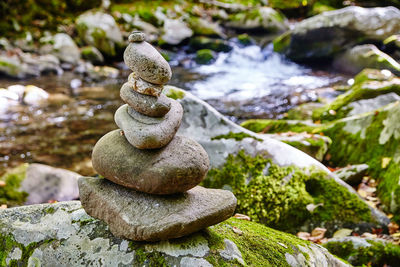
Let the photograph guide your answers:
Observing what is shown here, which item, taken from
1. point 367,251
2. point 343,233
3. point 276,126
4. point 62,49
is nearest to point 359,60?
point 276,126

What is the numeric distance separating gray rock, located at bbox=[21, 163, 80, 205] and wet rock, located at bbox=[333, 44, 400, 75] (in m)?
11.3

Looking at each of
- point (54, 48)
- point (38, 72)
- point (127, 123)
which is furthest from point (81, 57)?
point (127, 123)

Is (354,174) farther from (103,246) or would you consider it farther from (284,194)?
(103,246)

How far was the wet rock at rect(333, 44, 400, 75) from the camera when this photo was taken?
13394 mm

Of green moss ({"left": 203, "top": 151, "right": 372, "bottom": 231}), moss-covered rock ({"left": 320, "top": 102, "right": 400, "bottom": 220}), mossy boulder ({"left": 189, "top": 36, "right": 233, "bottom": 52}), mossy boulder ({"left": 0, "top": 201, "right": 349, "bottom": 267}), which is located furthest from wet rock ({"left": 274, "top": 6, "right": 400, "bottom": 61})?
mossy boulder ({"left": 0, "top": 201, "right": 349, "bottom": 267})

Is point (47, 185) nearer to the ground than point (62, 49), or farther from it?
farther from it

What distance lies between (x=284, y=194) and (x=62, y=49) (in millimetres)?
14324

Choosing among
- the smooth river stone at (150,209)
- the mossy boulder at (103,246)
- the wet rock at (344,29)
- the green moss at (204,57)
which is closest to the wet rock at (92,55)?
the green moss at (204,57)

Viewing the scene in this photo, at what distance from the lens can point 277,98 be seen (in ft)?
42.0

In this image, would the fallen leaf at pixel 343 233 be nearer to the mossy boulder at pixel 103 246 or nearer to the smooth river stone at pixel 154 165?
the mossy boulder at pixel 103 246

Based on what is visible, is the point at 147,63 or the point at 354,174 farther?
the point at 354,174

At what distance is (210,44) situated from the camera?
63.8ft

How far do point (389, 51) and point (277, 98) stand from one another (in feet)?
23.1

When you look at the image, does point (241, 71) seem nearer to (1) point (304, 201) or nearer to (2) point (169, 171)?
(1) point (304, 201)
